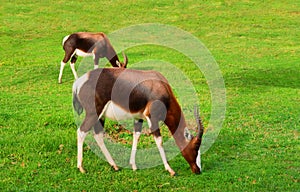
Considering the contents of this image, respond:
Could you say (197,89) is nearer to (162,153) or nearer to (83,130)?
(162,153)

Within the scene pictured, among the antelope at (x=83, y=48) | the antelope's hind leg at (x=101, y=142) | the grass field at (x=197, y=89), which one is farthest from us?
the antelope at (x=83, y=48)

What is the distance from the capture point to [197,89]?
47.6ft

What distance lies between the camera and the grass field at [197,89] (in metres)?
8.10

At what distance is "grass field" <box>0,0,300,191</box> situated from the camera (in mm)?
8102

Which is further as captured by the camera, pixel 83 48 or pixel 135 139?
pixel 83 48

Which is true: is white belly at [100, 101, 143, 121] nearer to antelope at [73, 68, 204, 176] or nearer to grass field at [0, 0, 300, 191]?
antelope at [73, 68, 204, 176]

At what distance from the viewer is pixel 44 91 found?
14383 millimetres

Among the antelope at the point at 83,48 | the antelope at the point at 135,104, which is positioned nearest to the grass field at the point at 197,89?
the antelope at the point at 135,104

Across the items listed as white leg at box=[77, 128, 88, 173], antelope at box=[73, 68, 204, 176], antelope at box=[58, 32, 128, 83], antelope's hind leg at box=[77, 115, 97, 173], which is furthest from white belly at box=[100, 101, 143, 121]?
antelope at box=[58, 32, 128, 83]

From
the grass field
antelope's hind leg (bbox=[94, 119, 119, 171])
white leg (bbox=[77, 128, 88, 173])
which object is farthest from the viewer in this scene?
antelope's hind leg (bbox=[94, 119, 119, 171])

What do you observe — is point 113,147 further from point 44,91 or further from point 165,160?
point 44,91

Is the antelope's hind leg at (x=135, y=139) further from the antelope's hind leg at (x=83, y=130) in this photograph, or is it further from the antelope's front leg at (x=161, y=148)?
the antelope's hind leg at (x=83, y=130)

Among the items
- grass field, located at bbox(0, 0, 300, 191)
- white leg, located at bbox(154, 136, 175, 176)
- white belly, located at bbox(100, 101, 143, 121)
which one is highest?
white belly, located at bbox(100, 101, 143, 121)

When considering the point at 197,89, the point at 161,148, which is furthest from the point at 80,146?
the point at 197,89
